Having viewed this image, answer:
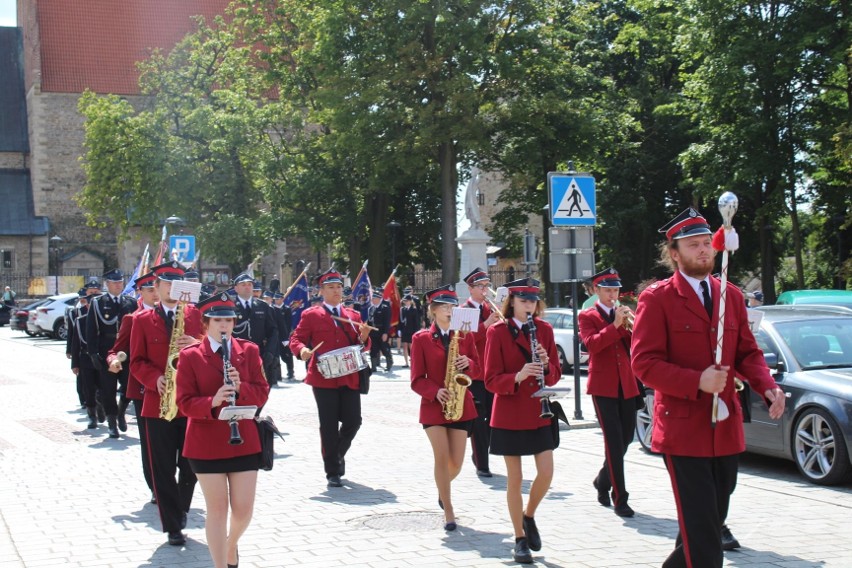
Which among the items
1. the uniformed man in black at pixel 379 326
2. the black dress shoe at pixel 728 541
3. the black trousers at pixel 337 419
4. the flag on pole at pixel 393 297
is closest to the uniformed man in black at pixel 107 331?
the black trousers at pixel 337 419

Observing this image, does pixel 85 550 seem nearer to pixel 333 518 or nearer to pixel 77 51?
pixel 333 518

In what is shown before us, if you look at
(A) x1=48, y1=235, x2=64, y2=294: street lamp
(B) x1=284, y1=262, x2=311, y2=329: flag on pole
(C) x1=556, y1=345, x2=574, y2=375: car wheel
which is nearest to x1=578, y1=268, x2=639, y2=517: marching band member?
(B) x1=284, y1=262, x2=311, y2=329: flag on pole

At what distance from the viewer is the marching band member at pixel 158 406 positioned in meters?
8.15

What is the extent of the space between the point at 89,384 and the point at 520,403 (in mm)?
9200

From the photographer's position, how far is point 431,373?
8.98 meters

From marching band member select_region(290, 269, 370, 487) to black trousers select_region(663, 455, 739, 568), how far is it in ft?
18.4

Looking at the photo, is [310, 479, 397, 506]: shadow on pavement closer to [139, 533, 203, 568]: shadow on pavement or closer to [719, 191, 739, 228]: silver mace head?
[139, 533, 203, 568]: shadow on pavement

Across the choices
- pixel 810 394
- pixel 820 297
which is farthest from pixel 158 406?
pixel 820 297

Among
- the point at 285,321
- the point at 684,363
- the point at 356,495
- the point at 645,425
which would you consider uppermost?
the point at 684,363

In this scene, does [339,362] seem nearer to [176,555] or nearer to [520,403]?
[176,555]

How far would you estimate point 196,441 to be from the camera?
21.2ft

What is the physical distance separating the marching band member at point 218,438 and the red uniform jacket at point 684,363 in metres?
2.38

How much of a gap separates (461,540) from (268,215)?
34.8 meters

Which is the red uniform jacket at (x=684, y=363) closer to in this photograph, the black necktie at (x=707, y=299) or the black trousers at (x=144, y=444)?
the black necktie at (x=707, y=299)
